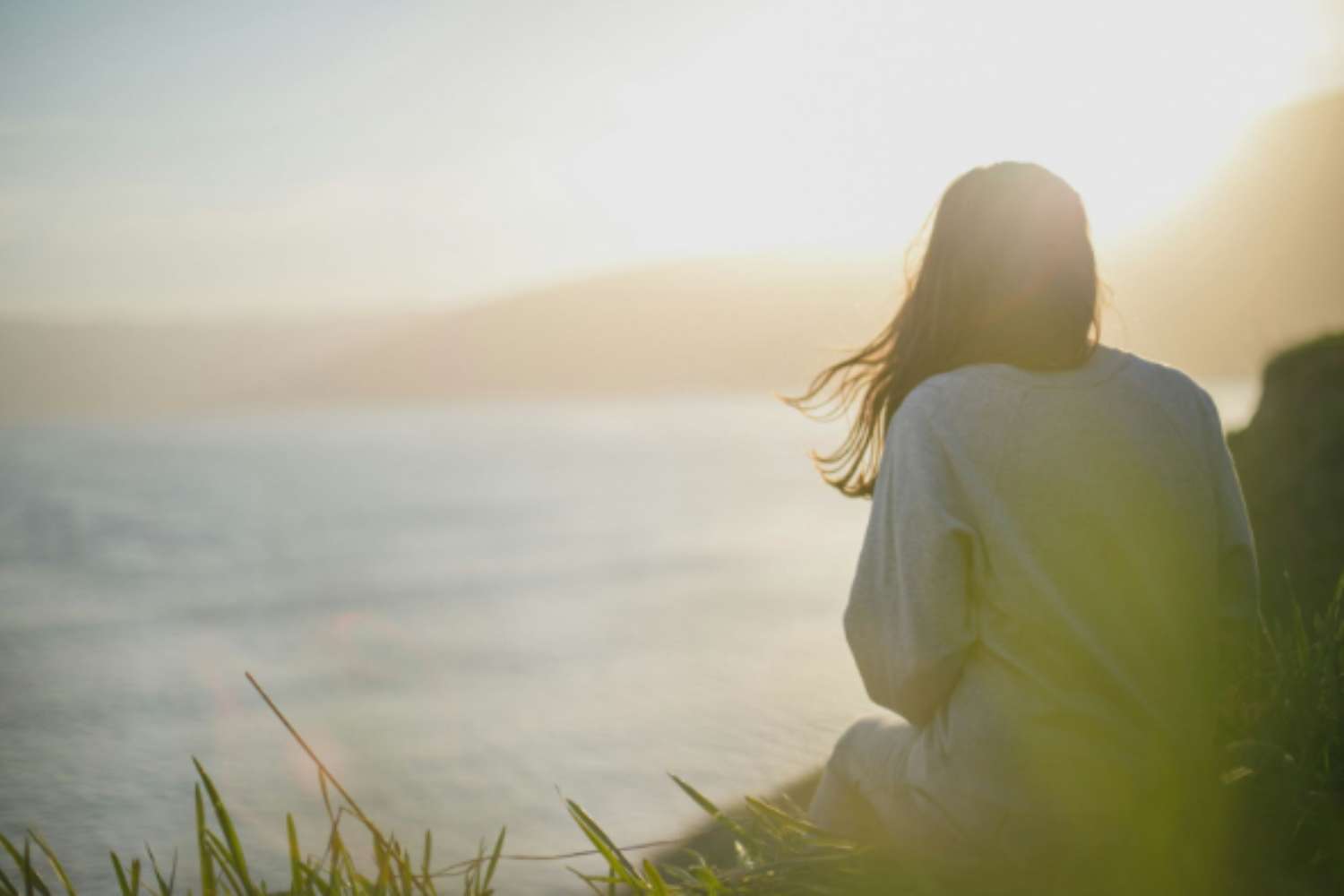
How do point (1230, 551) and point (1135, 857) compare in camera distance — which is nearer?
point (1135, 857)

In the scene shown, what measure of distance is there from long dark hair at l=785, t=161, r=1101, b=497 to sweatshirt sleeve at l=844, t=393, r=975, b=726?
199mm

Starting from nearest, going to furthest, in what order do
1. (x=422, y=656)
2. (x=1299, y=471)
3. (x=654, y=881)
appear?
(x=654, y=881) < (x=1299, y=471) < (x=422, y=656)

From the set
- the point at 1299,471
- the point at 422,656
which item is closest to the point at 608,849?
the point at 1299,471

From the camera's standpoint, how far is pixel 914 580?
176 centimetres

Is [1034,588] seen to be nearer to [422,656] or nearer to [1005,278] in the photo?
[1005,278]

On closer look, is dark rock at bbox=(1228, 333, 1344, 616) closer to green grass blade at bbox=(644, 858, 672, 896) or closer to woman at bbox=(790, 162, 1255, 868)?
woman at bbox=(790, 162, 1255, 868)

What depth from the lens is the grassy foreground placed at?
6.12ft

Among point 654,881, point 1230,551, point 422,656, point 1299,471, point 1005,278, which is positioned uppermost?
point 1005,278

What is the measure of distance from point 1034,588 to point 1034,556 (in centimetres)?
5

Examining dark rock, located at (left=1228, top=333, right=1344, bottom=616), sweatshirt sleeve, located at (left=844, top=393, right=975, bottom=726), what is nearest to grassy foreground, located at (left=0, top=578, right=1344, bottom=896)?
sweatshirt sleeve, located at (left=844, top=393, right=975, bottom=726)

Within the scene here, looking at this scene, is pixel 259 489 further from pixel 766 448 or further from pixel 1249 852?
pixel 1249 852

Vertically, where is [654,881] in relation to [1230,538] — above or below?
below

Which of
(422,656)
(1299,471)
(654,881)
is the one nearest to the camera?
(654,881)

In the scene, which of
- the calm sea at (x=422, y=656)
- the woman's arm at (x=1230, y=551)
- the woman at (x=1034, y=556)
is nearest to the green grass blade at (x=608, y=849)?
the woman at (x=1034, y=556)
